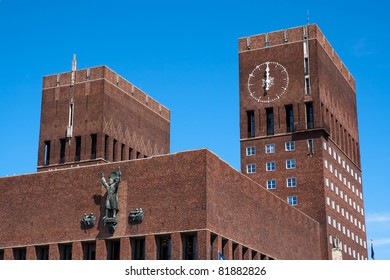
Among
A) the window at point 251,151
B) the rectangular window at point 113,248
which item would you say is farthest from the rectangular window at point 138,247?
the window at point 251,151

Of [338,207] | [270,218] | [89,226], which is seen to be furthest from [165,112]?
[89,226]

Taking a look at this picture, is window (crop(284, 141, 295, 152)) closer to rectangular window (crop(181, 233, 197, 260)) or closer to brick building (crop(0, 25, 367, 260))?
brick building (crop(0, 25, 367, 260))

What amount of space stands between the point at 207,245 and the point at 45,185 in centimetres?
2014

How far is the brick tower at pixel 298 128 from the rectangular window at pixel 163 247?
3595cm

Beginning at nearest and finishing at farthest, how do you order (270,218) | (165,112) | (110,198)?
(110,198) → (270,218) → (165,112)

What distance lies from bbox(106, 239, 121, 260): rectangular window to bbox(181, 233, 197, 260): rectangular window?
6654mm

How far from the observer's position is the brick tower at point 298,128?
10106 cm

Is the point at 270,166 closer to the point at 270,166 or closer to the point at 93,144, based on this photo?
the point at 270,166

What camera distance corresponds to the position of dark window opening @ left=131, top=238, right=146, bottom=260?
68250 millimetres

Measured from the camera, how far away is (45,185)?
7538 centimetres

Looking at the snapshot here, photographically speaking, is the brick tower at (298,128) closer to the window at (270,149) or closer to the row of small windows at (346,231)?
the window at (270,149)

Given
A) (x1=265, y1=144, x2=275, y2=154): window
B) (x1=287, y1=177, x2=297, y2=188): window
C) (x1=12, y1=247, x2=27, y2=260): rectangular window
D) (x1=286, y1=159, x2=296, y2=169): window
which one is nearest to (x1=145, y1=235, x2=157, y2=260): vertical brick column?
(x1=12, y1=247, x2=27, y2=260): rectangular window
